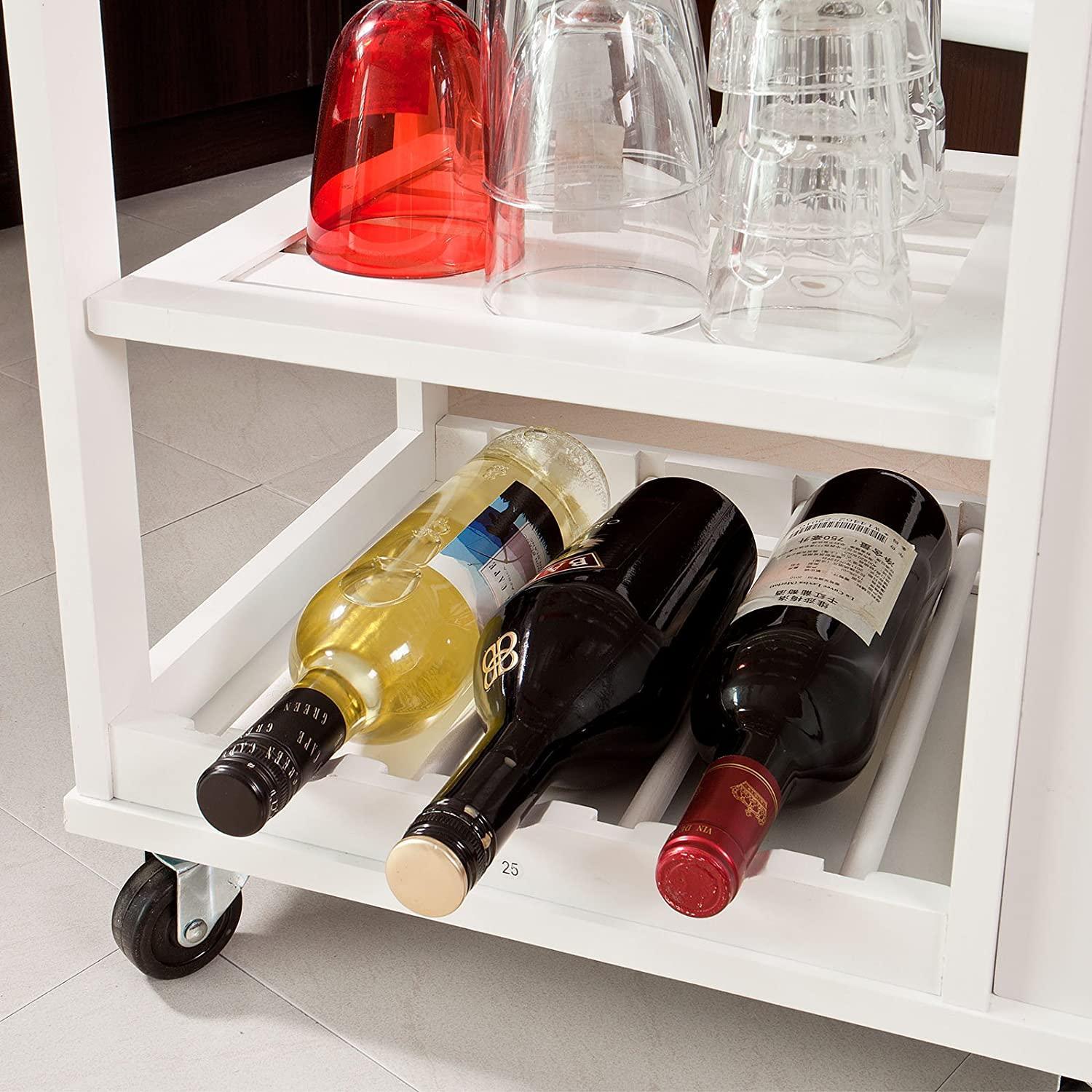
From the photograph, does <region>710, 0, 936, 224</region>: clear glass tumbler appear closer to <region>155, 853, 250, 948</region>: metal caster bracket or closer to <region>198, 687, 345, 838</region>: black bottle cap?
<region>198, 687, 345, 838</region>: black bottle cap

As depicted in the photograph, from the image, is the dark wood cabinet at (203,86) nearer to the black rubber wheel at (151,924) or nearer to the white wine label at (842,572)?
the black rubber wheel at (151,924)

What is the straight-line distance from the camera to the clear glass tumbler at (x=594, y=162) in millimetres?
643

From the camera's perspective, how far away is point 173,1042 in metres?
0.81

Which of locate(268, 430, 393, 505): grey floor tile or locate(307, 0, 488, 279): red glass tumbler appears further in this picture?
locate(268, 430, 393, 505): grey floor tile

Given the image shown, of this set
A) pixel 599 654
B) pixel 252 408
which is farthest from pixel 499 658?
pixel 252 408

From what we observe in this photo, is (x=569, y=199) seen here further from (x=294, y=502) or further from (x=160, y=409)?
(x=160, y=409)

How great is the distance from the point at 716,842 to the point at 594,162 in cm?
31

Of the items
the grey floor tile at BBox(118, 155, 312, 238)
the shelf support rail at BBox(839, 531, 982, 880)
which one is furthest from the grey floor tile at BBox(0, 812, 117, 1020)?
the grey floor tile at BBox(118, 155, 312, 238)

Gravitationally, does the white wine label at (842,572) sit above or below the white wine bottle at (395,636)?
above

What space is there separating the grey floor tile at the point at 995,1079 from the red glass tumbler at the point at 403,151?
1.66 ft

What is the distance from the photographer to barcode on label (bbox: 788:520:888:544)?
Result: 80 centimetres

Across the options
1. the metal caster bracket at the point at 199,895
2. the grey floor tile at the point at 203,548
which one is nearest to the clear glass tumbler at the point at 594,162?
the metal caster bracket at the point at 199,895

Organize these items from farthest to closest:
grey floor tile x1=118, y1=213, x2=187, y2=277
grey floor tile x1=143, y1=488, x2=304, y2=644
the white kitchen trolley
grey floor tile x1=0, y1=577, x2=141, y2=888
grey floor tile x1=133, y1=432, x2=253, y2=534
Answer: grey floor tile x1=118, y1=213, x2=187, y2=277 → grey floor tile x1=133, y1=432, x2=253, y2=534 → grey floor tile x1=143, y1=488, x2=304, y2=644 → grey floor tile x1=0, y1=577, x2=141, y2=888 → the white kitchen trolley

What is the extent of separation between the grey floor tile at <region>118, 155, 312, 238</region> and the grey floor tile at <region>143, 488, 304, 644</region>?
0.97 m
